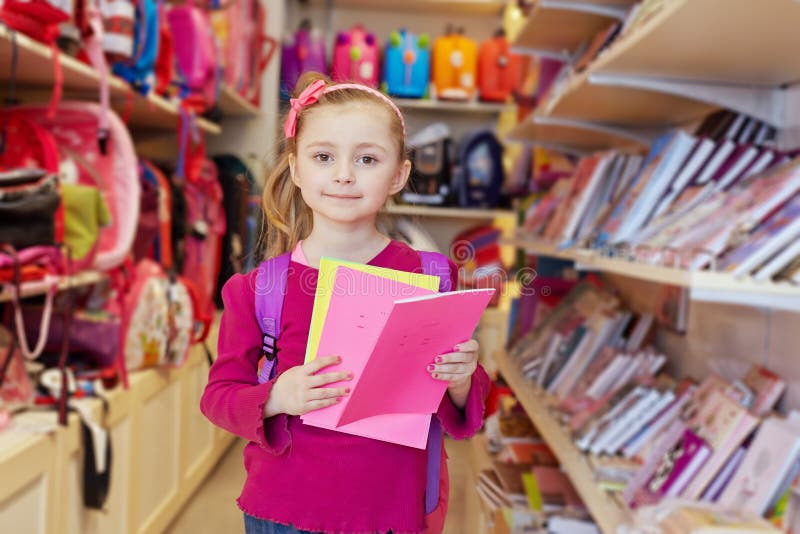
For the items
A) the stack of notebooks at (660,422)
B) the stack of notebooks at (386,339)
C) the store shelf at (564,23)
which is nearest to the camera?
the stack of notebooks at (386,339)

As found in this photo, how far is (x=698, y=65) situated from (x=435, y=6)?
3.32 metres

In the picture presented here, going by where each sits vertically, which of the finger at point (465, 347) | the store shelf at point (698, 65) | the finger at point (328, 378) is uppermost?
the store shelf at point (698, 65)

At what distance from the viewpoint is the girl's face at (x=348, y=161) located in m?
0.83

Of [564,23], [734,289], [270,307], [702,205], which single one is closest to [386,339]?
[270,307]

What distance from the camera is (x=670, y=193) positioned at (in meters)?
1.62

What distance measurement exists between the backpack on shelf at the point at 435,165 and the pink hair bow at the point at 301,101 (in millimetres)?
3453

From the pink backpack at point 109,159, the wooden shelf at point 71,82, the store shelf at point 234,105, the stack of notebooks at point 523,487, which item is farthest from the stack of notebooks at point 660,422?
the store shelf at point 234,105

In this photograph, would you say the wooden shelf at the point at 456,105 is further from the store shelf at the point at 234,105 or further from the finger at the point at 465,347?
the finger at the point at 465,347

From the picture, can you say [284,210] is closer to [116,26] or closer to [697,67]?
[697,67]

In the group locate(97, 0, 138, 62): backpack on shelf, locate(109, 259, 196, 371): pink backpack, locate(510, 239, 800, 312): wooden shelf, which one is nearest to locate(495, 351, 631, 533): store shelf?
locate(510, 239, 800, 312): wooden shelf

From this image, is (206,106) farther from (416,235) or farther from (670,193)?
(670,193)

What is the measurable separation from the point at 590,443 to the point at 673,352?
2.00ft

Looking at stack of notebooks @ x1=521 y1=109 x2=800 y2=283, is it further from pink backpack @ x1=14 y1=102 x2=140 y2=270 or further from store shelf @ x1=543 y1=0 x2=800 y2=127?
pink backpack @ x1=14 y1=102 x2=140 y2=270

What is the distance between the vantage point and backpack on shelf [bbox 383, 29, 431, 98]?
13.8ft
